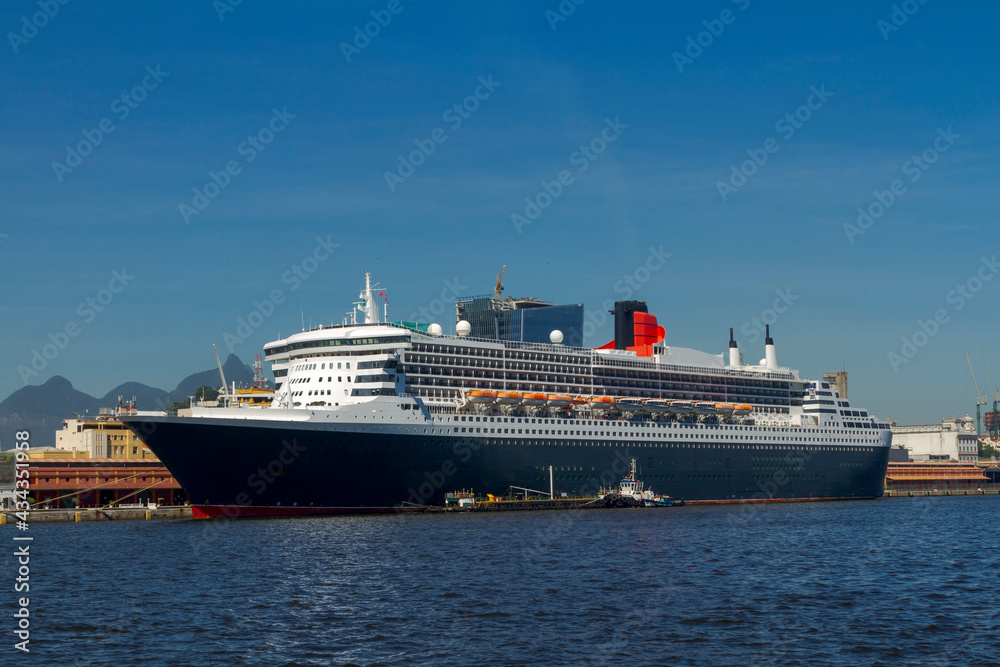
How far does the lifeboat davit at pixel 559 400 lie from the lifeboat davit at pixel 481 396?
18.3 ft

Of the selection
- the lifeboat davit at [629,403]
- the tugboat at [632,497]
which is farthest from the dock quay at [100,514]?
the lifeboat davit at [629,403]

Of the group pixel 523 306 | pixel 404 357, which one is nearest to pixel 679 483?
pixel 523 306

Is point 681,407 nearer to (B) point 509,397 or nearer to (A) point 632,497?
(A) point 632,497

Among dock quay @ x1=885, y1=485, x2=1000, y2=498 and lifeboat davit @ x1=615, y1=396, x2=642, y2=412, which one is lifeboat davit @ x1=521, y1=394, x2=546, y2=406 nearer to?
lifeboat davit @ x1=615, y1=396, x2=642, y2=412

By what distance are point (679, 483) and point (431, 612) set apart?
5551cm

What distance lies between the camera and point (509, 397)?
7419 centimetres

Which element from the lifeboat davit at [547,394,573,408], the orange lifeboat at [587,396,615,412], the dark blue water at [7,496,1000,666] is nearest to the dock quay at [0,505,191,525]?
the dark blue water at [7,496,1000,666]

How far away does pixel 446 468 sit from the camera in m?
69.2

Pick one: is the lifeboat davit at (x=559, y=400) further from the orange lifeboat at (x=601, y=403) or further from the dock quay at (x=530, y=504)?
the dock quay at (x=530, y=504)

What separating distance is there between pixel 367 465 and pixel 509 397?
13.4 m

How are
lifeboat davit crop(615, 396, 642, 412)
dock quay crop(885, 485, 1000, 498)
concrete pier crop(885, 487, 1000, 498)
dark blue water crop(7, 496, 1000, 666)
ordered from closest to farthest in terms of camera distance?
dark blue water crop(7, 496, 1000, 666) → lifeboat davit crop(615, 396, 642, 412) → concrete pier crop(885, 487, 1000, 498) → dock quay crop(885, 485, 1000, 498)

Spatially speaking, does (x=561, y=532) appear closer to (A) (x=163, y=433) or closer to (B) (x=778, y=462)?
(A) (x=163, y=433)

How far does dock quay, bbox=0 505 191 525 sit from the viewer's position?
248 ft

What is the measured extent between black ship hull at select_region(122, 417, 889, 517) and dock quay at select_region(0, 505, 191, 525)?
50.1 feet
